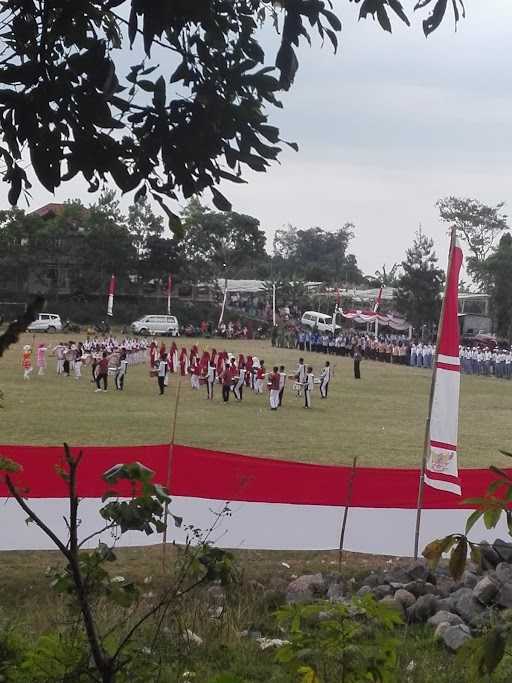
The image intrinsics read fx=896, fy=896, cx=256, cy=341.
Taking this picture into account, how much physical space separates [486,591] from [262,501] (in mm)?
2233

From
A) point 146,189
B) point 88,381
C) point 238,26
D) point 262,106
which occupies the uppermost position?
point 238,26

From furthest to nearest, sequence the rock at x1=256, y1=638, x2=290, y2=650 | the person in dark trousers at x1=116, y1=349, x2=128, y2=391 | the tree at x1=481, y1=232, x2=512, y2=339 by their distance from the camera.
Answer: the tree at x1=481, y1=232, x2=512, y2=339, the person in dark trousers at x1=116, y1=349, x2=128, y2=391, the rock at x1=256, y1=638, x2=290, y2=650

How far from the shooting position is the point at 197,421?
19.1 metres

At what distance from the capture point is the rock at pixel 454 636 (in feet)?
18.7

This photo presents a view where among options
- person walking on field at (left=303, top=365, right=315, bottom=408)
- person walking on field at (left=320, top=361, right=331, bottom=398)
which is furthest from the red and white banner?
person walking on field at (left=320, top=361, right=331, bottom=398)

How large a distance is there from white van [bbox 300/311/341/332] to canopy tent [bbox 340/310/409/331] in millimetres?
1728

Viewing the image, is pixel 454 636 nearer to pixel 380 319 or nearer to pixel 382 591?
pixel 382 591

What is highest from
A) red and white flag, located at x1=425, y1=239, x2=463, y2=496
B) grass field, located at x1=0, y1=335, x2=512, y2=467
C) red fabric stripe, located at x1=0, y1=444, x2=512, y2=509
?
red and white flag, located at x1=425, y1=239, x2=463, y2=496

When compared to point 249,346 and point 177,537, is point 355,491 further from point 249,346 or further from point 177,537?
point 249,346

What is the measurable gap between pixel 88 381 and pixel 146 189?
80.7ft

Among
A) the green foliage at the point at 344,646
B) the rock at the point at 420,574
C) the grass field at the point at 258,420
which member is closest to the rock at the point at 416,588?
the rock at the point at 420,574

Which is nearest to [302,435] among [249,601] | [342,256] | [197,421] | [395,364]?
[197,421]

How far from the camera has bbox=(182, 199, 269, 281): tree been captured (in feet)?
202

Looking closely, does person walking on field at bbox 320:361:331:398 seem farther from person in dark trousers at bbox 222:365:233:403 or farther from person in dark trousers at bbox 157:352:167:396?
person in dark trousers at bbox 157:352:167:396
